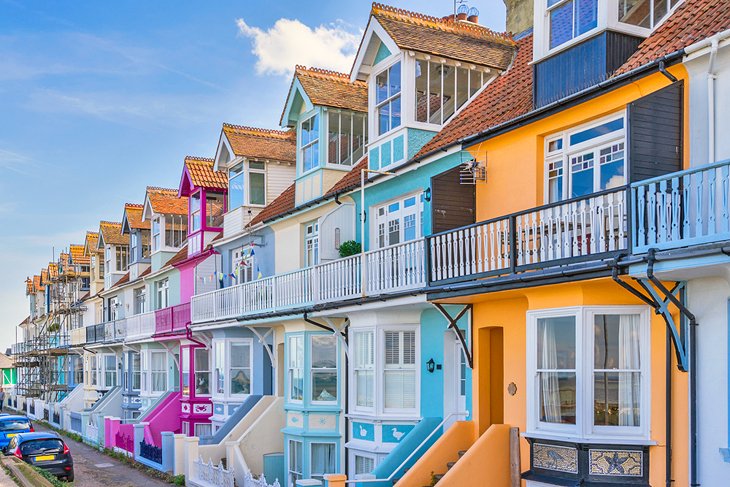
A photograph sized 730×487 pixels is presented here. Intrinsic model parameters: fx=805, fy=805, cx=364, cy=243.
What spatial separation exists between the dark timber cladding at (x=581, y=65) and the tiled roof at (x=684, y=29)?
0.68 ft

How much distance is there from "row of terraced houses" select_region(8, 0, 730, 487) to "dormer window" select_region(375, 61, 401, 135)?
0.05 m

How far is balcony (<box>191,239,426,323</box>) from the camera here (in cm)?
1517

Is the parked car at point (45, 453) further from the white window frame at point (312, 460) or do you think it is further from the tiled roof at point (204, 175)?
the tiled roof at point (204, 175)

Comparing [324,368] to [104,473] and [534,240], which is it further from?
[104,473]

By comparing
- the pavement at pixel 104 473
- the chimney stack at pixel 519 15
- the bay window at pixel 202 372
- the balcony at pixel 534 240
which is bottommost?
the pavement at pixel 104 473

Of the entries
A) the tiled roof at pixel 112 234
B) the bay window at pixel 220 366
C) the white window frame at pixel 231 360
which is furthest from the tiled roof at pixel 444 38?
the tiled roof at pixel 112 234

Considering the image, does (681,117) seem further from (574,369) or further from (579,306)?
(574,369)

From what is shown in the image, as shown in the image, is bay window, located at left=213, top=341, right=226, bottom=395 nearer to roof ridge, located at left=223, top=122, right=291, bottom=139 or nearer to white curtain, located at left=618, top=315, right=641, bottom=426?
roof ridge, located at left=223, top=122, right=291, bottom=139

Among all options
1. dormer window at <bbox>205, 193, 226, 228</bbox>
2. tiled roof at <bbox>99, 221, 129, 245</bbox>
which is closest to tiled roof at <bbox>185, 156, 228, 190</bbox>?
dormer window at <bbox>205, 193, 226, 228</bbox>

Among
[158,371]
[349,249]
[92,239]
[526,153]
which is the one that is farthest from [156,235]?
[526,153]

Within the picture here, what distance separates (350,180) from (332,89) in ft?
10.1

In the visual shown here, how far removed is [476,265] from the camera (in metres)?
13.1

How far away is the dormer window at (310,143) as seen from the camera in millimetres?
21587

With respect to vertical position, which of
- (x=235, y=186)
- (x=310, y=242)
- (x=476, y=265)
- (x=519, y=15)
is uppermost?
(x=519, y=15)
